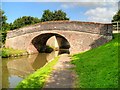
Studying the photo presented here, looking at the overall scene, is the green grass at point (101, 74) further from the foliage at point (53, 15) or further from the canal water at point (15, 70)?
the foliage at point (53, 15)

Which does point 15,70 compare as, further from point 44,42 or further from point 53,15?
point 53,15

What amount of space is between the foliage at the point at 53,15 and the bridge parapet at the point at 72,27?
73.1 ft

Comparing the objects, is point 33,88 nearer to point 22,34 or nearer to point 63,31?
point 63,31

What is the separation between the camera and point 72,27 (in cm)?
2800

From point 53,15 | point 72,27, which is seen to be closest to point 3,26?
point 72,27

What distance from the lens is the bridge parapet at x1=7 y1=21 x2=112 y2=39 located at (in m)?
26.0

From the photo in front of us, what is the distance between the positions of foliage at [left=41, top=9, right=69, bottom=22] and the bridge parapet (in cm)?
2227

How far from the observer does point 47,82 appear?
10977mm

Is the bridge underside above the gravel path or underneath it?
above

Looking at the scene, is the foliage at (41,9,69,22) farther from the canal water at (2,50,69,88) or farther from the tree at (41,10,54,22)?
the canal water at (2,50,69,88)

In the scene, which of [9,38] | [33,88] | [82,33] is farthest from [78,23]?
[33,88]

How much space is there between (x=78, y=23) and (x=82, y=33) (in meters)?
1.03

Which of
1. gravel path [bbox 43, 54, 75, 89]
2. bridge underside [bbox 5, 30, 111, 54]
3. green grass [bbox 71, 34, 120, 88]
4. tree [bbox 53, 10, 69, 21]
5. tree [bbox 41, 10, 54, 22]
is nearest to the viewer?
green grass [bbox 71, 34, 120, 88]

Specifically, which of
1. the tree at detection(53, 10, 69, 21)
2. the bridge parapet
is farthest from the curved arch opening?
the tree at detection(53, 10, 69, 21)
